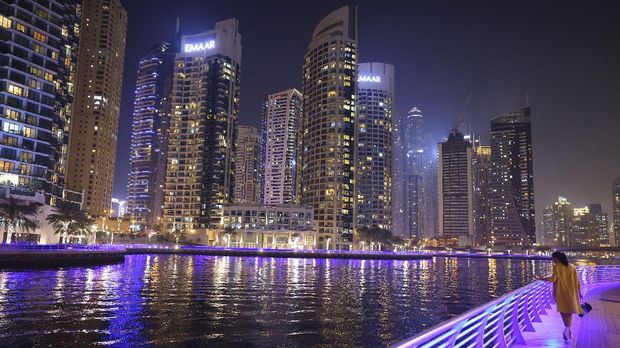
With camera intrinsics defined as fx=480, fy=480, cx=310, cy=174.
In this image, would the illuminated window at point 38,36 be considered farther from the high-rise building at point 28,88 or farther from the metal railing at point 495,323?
the metal railing at point 495,323

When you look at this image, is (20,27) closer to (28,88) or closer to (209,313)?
(28,88)

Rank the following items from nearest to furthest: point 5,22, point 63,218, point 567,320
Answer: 1. point 567,320
2. point 5,22
3. point 63,218

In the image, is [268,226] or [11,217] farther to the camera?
[268,226]

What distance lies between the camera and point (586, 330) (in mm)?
13516

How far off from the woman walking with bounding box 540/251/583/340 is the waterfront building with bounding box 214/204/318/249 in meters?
180

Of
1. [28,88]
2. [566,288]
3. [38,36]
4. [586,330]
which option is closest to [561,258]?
[566,288]

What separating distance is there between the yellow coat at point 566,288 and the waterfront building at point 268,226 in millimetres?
179811

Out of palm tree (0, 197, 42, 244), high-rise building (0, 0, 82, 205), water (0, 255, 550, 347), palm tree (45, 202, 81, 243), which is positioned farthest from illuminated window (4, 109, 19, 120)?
water (0, 255, 550, 347)

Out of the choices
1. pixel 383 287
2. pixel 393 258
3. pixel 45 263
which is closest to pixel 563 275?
pixel 383 287

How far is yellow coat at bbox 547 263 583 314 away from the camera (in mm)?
12102

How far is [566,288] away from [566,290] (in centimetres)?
8

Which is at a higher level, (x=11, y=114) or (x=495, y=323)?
(x=11, y=114)

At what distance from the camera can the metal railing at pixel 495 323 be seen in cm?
682

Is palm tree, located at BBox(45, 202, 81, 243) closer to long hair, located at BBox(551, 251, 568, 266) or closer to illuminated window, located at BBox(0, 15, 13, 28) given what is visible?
illuminated window, located at BBox(0, 15, 13, 28)
